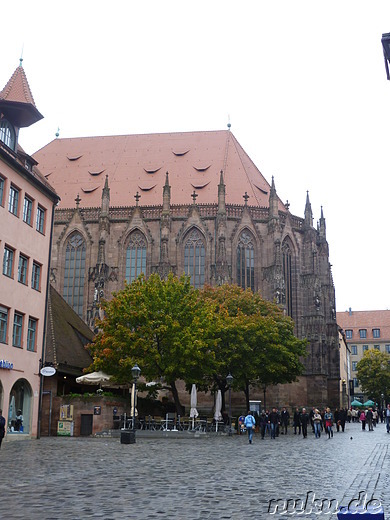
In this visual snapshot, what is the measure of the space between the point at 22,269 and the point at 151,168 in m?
35.1

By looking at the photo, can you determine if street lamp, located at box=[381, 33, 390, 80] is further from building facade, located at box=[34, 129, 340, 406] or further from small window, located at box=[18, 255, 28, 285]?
building facade, located at box=[34, 129, 340, 406]

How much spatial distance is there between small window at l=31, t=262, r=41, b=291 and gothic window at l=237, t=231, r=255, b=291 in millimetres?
26701

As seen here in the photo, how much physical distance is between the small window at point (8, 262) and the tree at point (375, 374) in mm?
68154

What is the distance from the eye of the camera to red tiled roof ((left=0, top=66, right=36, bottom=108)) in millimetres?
29984

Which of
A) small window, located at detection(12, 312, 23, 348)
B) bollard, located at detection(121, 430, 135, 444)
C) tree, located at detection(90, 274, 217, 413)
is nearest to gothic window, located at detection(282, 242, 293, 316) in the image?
tree, located at detection(90, 274, 217, 413)

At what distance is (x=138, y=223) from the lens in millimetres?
56625

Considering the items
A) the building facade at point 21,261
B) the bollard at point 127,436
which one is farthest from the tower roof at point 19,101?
the bollard at point 127,436

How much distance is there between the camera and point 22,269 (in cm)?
2864

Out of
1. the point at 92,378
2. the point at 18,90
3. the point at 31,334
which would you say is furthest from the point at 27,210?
the point at 92,378

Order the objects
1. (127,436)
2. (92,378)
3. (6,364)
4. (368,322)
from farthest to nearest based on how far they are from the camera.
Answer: (368,322) → (92,378) → (6,364) → (127,436)

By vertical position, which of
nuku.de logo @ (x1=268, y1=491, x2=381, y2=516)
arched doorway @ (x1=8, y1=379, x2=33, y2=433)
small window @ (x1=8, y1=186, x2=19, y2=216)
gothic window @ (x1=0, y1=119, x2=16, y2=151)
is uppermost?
gothic window @ (x1=0, y1=119, x2=16, y2=151)

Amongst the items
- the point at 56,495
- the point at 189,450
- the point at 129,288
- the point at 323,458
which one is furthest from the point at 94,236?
the point at 56,495

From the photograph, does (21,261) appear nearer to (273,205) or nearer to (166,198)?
(166,198)

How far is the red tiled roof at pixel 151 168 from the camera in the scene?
5931 centimetres
